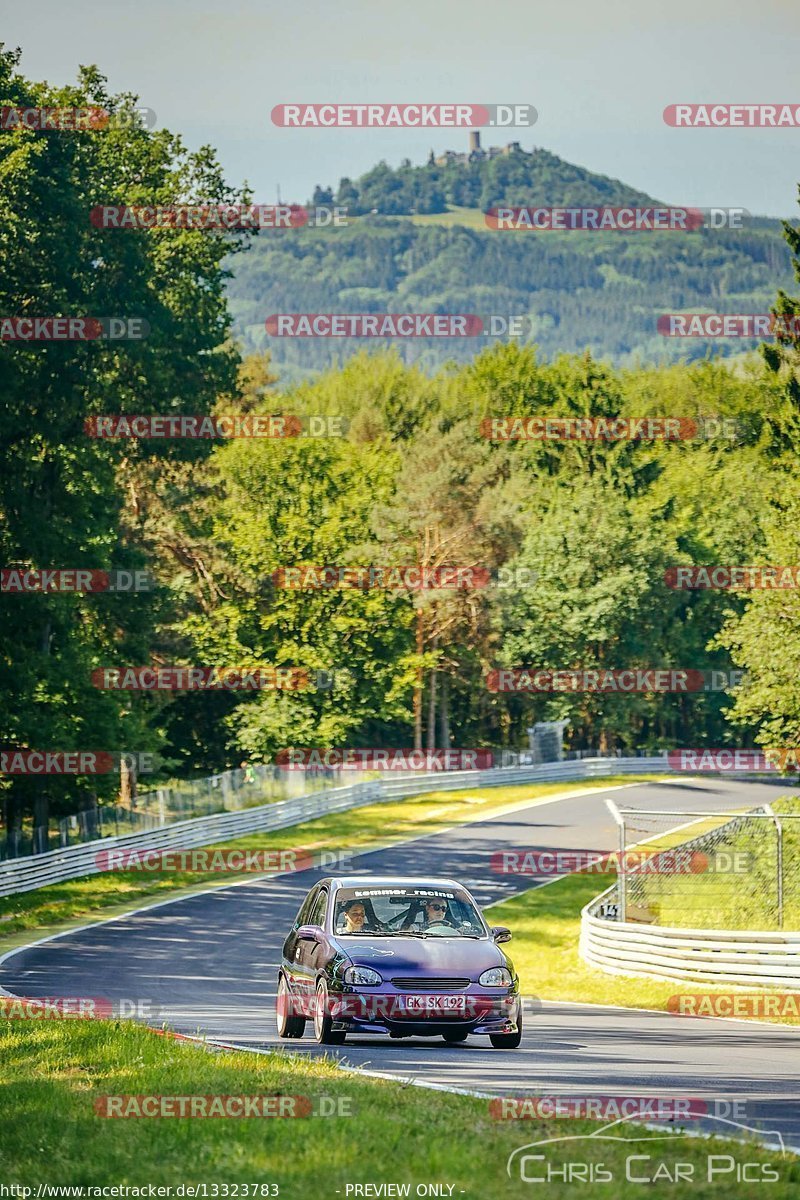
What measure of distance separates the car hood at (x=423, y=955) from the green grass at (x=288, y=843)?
16.1 meters

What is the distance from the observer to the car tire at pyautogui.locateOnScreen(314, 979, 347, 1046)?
14.6 m

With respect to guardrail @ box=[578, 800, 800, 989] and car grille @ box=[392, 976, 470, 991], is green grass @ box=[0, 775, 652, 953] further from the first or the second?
car grille @ box=[392, 976, 470, 991]

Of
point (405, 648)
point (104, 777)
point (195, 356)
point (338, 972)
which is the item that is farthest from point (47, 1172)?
point (405, 648)

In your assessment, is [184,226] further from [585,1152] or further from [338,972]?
[585,1152]

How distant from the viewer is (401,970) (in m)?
14.4

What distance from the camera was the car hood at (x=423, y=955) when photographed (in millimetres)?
14398

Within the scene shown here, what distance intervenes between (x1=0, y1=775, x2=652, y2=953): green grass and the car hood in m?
16.1

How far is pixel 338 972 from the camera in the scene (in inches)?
569
